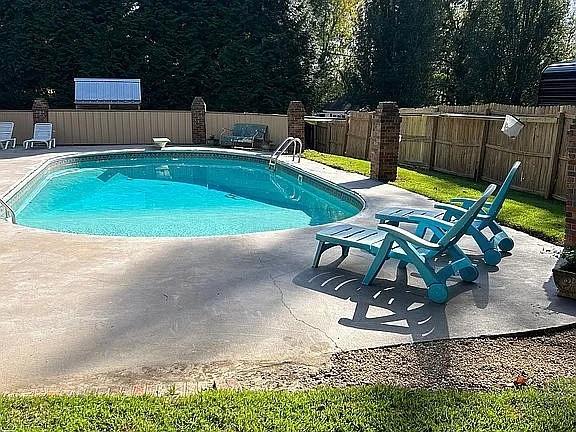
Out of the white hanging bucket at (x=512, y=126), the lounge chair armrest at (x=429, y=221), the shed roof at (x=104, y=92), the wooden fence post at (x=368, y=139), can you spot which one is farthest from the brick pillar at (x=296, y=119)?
the lounge chair armrest at (x=429, y=221)

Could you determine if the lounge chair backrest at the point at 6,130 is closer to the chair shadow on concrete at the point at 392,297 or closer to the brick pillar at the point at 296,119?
the brick pillar at the point at 296,119

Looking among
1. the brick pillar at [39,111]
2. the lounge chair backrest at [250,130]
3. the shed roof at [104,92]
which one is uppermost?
the shed roof at [104,92]

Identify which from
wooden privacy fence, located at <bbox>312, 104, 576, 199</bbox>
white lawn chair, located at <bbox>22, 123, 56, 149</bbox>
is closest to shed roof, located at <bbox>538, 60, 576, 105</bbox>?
wooden privacy fence, located at <bbox>312, 104, 576, 199</bbox>

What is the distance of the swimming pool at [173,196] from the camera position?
8.63m

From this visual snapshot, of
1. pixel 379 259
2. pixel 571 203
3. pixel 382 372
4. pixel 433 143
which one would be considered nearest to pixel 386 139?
pixel 433 143

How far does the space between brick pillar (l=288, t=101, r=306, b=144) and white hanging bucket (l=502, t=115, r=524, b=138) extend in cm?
771

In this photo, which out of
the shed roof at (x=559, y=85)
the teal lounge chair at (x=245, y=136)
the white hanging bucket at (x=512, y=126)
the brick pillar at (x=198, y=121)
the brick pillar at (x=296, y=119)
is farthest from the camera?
the brick pillar at (x=198, y=121)

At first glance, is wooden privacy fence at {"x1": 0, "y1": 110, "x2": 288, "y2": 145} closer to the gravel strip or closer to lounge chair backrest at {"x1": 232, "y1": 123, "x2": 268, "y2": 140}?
lounge chair backrest at {"x1": 232, "y1": 123, "x2": 268, "y2": 140}

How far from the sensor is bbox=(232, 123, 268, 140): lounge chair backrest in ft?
57.0

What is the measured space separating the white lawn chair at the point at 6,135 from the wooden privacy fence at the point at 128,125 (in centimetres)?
106

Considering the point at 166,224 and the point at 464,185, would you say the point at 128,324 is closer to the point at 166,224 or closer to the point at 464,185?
the point at 166,224

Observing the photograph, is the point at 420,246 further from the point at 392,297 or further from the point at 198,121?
the point at 198,121

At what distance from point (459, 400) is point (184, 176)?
12091 mm

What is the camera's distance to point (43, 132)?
55.4 feet
